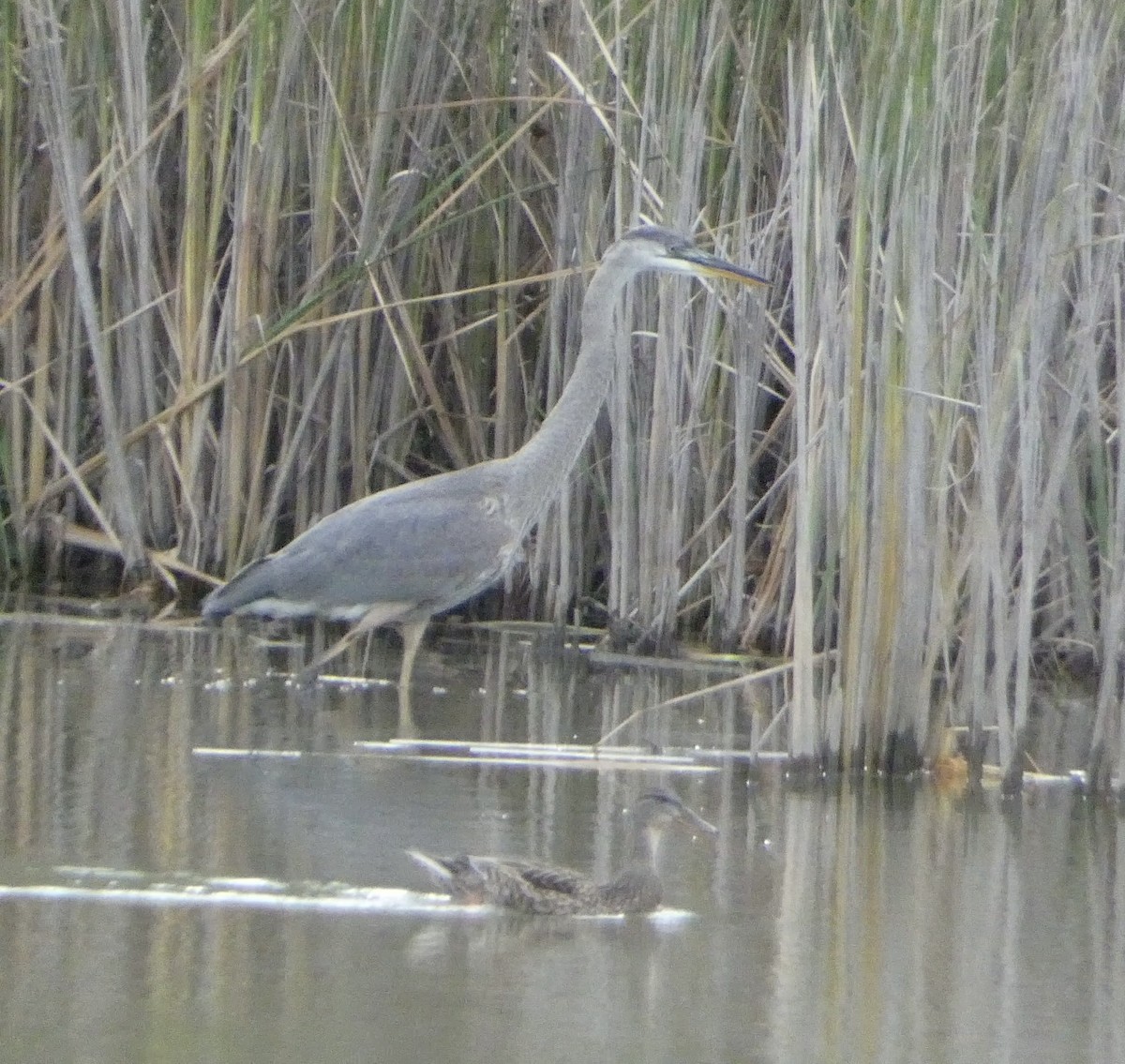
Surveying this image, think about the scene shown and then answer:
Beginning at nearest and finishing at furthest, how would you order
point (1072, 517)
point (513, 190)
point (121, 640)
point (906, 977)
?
1. point (906, 977)
2. point (1072, 517)
3. point (121, 640)
4. point (513, 190)

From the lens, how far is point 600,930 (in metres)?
4.43

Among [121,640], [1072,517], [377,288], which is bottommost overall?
[121,640]

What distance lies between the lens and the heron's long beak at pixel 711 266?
695 cm

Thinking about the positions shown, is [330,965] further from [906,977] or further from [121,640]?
[121,640]

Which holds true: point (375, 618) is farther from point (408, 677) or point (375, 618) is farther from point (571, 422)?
point (571, 422)

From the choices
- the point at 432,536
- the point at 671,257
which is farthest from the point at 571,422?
the point at 671,257

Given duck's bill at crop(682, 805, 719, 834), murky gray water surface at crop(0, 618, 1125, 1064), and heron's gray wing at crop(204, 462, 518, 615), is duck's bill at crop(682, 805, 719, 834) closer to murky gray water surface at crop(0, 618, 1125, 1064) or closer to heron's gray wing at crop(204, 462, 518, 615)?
murky gray water surface at crop(0, 618, 1125, 1064)

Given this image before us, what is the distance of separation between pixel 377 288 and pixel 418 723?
1.99 meters

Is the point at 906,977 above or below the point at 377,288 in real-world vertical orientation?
below

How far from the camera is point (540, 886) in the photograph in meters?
4.45

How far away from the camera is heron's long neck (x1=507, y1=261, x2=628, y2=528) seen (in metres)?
7.48

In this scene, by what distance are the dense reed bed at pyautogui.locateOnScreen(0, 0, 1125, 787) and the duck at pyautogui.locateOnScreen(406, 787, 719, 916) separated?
4.35ft

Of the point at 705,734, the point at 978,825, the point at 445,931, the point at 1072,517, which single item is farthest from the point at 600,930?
the point at 1072,517

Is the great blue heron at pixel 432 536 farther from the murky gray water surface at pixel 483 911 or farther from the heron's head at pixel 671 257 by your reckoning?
the murky gray water surface at pixel 483 911
